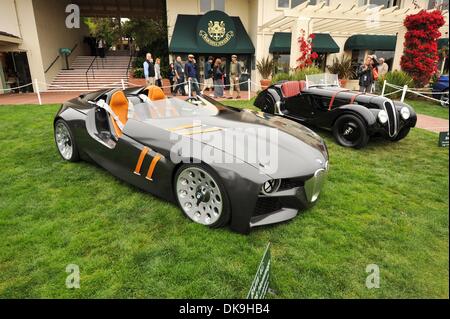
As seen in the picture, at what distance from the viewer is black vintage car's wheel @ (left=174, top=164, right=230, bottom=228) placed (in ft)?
9.01

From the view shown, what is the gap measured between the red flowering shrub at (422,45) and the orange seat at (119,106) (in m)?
13.3

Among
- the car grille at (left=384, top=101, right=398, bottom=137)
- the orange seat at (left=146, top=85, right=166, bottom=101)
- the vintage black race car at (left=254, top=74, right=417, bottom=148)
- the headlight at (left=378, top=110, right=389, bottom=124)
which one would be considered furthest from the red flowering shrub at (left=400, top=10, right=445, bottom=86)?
the orange seat at (left=146, top=85, right=166, bottom=101)

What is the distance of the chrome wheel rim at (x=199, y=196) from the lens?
2.81 metres

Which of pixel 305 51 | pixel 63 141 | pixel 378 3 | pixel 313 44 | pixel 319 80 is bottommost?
pixel 63 141

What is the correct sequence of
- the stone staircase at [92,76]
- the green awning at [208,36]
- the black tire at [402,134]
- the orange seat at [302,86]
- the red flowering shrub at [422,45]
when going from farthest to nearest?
the stone staircase at [92,76] < the green awning at [208,36] < the red flowering shrub at [422,45] < the orange seat at [302,86] < the black tire at [402,134]

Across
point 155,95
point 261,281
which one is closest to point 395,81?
point 155,95

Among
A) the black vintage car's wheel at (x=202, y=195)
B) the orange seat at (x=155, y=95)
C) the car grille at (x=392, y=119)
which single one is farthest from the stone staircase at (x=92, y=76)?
the black vintage car's wheel at (x=202, y=195)

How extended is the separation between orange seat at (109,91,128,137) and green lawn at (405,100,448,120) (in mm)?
8808

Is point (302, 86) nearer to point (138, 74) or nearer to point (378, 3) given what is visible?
point (138, 74)

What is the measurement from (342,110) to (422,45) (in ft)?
33.3

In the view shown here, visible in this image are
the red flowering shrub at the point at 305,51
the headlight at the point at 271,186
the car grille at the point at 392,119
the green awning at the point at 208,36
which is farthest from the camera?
the green awning at the point at 208,36

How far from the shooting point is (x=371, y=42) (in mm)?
16391

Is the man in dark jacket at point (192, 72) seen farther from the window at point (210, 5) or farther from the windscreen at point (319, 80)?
the window at point (210, 5)

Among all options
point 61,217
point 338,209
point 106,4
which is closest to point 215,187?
point 338,209
